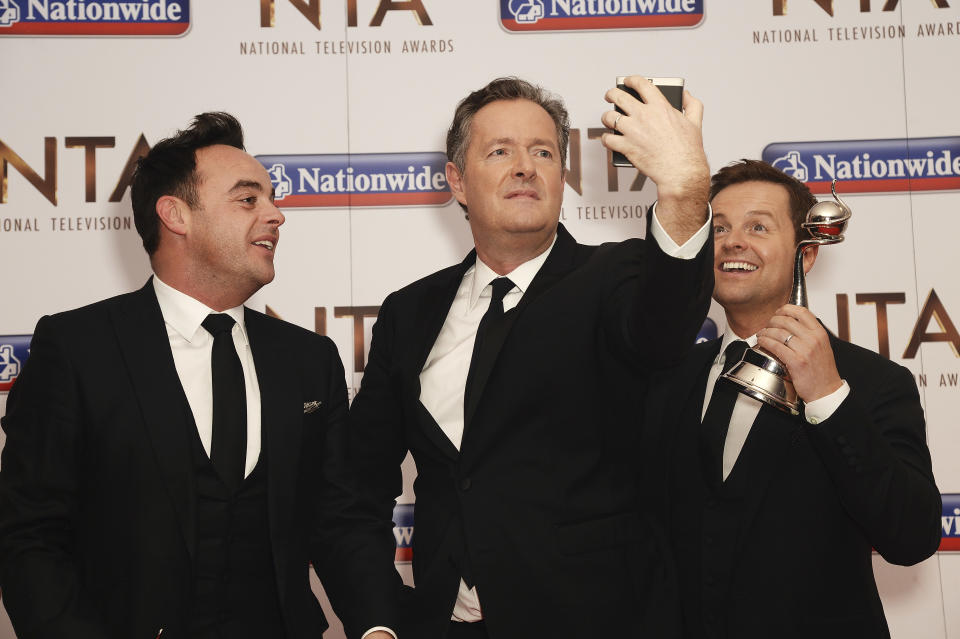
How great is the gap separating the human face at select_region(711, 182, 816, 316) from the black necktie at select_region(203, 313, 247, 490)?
128 centimetres

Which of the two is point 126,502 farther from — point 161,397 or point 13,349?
point 13,349

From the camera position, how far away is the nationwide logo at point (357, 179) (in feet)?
11.1

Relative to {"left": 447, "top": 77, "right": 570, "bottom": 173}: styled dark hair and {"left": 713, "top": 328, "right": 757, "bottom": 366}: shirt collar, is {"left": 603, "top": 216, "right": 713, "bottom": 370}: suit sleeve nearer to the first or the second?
{"left": 713, "top": 328, "right": 757, "bottom": 366}: shirt collar

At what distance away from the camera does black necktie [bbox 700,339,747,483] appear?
2.07m

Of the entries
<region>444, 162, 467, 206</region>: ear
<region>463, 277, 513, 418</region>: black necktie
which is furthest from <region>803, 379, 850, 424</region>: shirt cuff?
<region>444, 162, 467, 206</region>: ear

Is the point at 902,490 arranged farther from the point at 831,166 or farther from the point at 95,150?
the point at 95,150

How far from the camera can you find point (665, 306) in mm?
1622

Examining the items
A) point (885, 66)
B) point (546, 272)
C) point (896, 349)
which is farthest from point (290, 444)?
point (885, 66)

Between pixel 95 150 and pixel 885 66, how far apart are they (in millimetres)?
3115

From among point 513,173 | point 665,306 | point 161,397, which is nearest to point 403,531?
point 161,397

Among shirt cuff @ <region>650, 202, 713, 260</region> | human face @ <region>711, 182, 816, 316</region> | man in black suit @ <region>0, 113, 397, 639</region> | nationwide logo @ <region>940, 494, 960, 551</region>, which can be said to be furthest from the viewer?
nationwide logo @ <region>940, 494, 960, 551</region>

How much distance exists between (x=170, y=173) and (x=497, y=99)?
0.97 metres

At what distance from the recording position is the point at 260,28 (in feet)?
11.2

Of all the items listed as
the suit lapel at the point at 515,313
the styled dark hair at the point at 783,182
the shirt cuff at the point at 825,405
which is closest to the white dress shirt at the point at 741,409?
the shirt cuff at the point at 825,405
